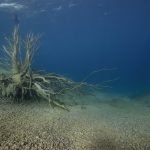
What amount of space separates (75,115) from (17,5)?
2654 centimetres

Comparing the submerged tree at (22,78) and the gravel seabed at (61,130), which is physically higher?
the submerged tree at (22,78)

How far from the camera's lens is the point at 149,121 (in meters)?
9.08

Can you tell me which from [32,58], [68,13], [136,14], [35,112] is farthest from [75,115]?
[68,13]

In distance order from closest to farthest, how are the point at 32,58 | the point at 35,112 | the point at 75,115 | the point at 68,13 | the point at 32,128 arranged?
1. the point at 32,128
2. the point at 35,112
3. the point at 75,115
4. the point at 32,58
5. the point at 68,13

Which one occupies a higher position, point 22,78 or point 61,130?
point 22,78

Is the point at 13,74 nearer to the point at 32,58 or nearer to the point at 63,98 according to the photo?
the point at 32,58

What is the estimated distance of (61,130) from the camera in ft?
21.0

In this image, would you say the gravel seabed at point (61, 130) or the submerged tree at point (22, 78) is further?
the submerged tree at point (22, 78)

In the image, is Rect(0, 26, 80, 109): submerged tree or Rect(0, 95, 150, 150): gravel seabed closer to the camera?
Rect(0, 95, 150, 150): gravel seabed

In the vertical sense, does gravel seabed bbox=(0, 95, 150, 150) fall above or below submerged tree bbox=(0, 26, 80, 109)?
below

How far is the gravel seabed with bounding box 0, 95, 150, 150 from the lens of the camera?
5324 mm

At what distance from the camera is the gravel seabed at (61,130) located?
5.32 m

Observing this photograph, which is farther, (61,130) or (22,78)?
(22,78)

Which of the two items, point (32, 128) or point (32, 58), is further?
point (32, 58)
